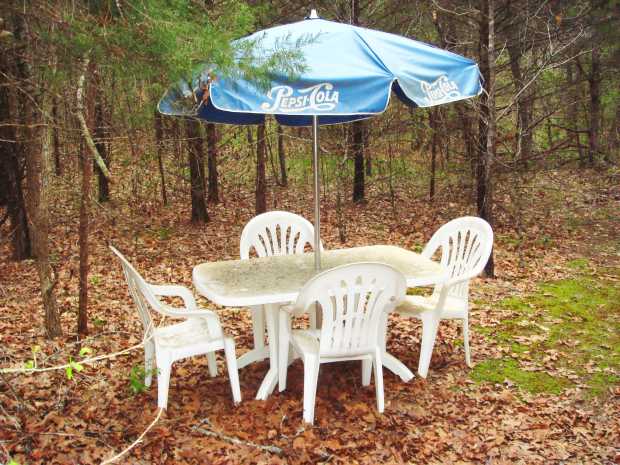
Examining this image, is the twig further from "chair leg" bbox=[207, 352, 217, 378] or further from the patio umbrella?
the patio umbrella

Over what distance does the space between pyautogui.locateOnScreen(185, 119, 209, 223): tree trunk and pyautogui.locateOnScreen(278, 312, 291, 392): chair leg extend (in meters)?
5.96

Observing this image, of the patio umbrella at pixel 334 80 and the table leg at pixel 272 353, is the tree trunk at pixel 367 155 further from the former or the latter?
the table leg at pixel 272 353

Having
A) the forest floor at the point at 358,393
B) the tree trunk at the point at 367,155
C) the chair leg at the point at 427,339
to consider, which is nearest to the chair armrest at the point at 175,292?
the forest floor at the point at 358,393

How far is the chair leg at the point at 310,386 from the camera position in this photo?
11.3 feet

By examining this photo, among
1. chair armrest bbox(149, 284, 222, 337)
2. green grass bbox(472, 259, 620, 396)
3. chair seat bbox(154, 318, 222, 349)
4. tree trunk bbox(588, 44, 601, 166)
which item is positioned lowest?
green grass bbox(472, 259, 620, 396)

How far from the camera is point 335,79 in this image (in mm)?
3184

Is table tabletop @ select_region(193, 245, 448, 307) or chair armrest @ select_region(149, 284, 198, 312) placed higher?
table tabletop @ select_region(193, 245, 448, 307)

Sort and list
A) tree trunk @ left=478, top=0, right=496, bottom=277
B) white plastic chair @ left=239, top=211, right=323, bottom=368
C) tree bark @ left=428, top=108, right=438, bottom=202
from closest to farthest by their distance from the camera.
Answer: white plastic chair @ left=239, top=211, right=323, bottom=368 < tree trunk @ left=478, top=0, right=496, bottom=277 < tree bark @ left=428, top=108, right=438, bottom=202

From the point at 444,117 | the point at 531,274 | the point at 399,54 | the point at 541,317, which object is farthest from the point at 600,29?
the point at 399,54

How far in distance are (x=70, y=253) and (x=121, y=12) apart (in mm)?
5929

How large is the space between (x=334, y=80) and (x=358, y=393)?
6.91ft

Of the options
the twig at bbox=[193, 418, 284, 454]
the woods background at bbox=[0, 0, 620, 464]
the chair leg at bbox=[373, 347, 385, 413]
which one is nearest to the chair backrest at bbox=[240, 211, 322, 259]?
the woods background at bbox=[0, 0, 620, 464]

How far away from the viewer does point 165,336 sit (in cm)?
377

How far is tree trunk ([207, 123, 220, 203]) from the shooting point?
9500 millimetres
